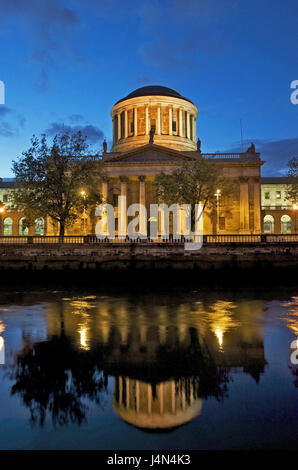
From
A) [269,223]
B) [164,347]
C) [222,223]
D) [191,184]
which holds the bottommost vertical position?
[164,347]

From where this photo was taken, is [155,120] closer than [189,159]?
No

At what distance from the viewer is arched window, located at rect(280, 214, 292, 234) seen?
7581 cm

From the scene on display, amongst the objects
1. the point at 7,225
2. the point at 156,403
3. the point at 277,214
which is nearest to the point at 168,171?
the point at 277,214

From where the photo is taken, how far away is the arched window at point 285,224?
7581cm

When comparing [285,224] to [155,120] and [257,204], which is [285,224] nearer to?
[257,204]

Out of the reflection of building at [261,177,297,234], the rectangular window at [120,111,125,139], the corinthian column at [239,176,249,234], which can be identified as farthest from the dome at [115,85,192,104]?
the reflection of building at [261,177,297,234]

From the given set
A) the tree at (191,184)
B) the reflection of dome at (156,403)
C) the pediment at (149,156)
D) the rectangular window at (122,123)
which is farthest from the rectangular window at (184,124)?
the reflection of dome at (156,403)

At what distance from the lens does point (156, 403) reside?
730cm

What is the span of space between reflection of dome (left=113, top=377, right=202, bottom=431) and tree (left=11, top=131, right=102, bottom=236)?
28816 millimetres

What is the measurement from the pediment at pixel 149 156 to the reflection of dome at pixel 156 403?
1918 inches

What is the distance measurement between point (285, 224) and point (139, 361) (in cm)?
7233

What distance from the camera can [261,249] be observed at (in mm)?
29672

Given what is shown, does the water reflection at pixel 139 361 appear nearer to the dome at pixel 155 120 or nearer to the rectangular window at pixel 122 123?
the dome at pixel 155 120

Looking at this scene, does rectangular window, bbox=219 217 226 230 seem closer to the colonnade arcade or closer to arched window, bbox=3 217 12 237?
the colonnade arcade
